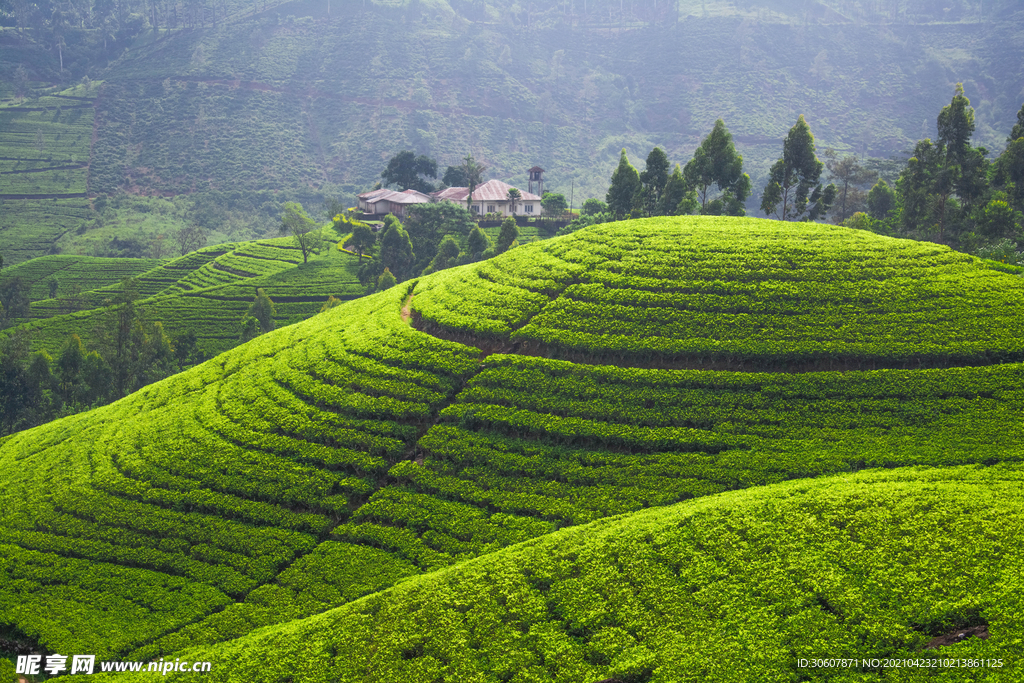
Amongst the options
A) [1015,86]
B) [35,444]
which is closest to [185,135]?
[35,444]

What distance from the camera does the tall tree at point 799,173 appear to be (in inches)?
2024

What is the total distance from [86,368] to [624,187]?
163 ft

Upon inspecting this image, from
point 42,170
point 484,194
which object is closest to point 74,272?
point 42,170

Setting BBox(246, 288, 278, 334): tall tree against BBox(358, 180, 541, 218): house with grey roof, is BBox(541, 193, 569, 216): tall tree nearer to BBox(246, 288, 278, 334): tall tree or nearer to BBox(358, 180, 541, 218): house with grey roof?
BBox(358, 180, 541, 218): house with grey roof

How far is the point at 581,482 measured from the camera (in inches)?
1028

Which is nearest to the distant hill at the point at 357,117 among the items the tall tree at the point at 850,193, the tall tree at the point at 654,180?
the tall tree at the point at 850,193

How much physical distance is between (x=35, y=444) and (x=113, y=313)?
3608 cm

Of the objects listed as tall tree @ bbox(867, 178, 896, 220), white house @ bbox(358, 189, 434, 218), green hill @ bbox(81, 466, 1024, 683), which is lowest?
green hill @ bbox(81, 466, 1024, 683)

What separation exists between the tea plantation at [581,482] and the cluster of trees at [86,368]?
805 inches

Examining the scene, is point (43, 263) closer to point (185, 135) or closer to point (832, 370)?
point (185, 135)

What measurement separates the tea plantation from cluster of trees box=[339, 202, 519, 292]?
111 ft

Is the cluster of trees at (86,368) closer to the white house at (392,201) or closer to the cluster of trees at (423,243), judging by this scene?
the cluster of trees at (423,243)

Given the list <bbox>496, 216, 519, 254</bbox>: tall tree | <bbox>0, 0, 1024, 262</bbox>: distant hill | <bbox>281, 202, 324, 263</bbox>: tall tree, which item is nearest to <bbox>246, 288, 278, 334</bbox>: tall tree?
<bbox>281, 202, 324, 263</bbox>: tall tree

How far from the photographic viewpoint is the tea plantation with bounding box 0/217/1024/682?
59.1 ft
